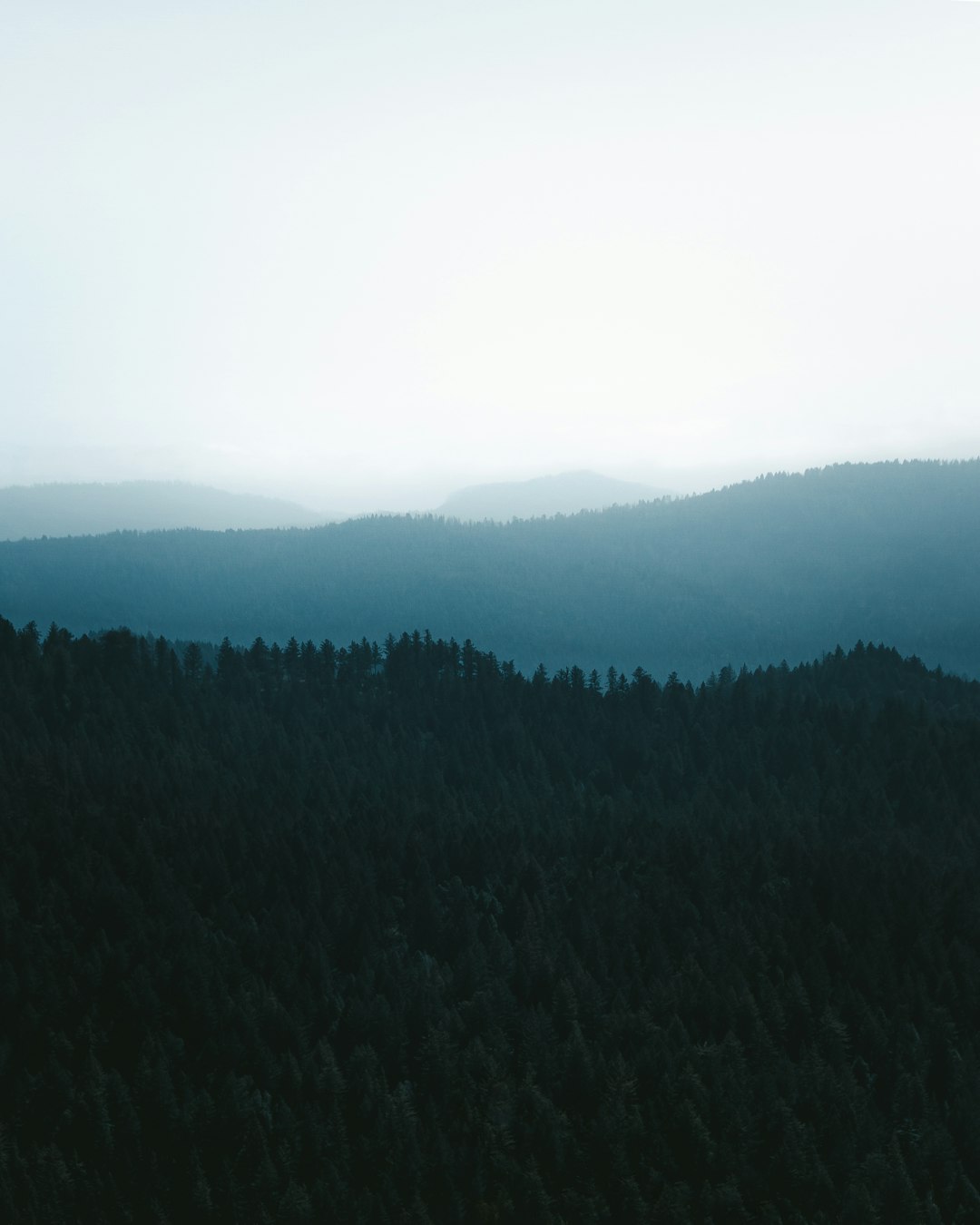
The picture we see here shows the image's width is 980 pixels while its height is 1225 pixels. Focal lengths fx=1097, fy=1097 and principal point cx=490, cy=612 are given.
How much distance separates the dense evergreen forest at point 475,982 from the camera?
170ft

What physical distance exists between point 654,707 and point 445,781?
155 feet

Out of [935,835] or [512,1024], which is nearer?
[512,1024]

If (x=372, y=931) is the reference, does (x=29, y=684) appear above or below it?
above

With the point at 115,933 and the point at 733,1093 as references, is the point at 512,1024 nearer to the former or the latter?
the point at 733,1093

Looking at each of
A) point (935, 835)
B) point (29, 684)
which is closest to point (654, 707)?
point (935, 835)

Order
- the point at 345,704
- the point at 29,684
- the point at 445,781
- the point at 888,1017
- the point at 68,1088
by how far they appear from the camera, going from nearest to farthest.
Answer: the point at 68,1088 → the point at 888,1017 → the point at 445,781 → the point at 29,684 → the point at 345,704

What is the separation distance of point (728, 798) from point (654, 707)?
4510 centimetres

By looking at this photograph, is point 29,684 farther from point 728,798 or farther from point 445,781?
point 728,798

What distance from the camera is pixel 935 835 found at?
11544 cm

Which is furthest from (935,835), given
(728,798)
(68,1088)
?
(68,1088)

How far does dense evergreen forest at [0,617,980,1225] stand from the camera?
51.9 meters

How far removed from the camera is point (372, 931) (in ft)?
266

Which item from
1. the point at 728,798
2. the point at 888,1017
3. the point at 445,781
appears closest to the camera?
the point at 888,1017

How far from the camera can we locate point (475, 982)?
7338 cm
